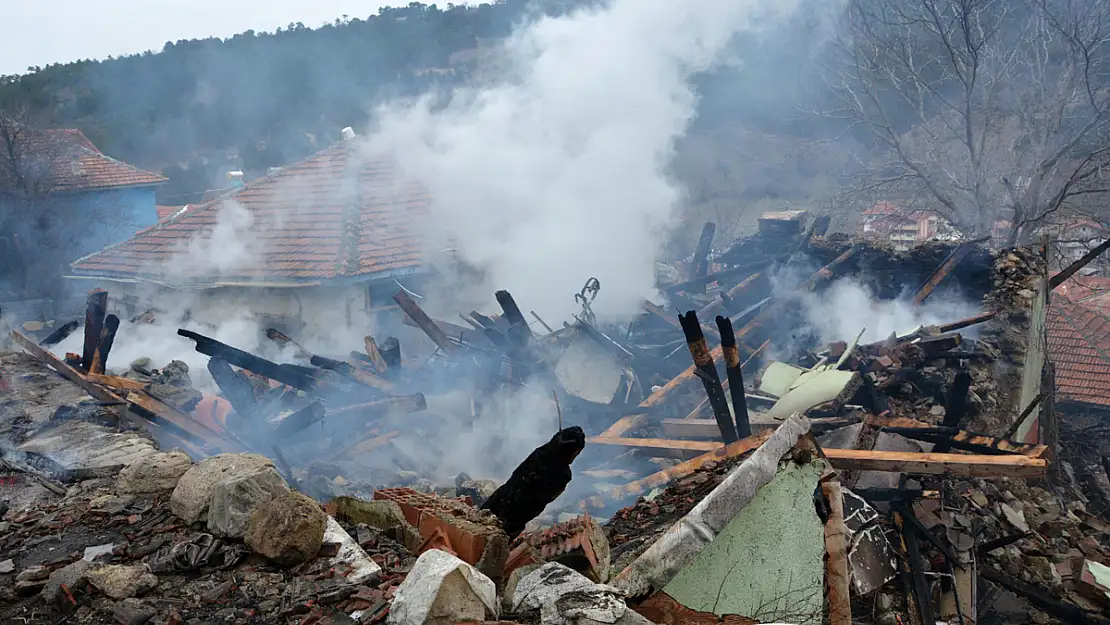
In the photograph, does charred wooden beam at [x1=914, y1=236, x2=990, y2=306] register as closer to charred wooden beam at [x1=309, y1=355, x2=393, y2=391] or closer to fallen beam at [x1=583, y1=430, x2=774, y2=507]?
fallen beam at [x1=583, y1=430, x2=774, y2=507]

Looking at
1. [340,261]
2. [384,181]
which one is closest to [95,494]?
[340,261]

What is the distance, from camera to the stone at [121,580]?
355cm

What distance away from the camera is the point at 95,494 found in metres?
5.09

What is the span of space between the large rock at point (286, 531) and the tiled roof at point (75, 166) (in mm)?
25431

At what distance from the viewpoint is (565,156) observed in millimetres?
16281

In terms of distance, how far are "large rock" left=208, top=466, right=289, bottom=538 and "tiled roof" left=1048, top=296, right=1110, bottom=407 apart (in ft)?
53.6

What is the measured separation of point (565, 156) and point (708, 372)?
34.7ft

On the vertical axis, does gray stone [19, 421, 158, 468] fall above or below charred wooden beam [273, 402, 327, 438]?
above

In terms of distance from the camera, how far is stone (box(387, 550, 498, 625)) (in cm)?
299

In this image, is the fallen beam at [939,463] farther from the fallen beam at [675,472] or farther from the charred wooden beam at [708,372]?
the charred wooden beam at [708,372]

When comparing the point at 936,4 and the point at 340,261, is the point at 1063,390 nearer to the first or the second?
the point at 936,4

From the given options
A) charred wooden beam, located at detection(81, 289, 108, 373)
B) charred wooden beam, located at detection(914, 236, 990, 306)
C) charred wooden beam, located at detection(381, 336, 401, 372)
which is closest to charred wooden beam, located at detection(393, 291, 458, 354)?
charred wooden beam, located at detection(381, 336, 401, 372)

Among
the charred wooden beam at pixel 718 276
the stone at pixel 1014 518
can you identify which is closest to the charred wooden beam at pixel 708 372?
the stone at pixel 1014 518

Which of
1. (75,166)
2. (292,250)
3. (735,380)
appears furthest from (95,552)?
(75,166)
